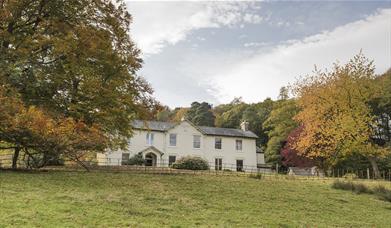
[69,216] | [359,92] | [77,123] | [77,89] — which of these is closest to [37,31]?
[77,89]

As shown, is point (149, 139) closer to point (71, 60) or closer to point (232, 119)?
point (71, 60)

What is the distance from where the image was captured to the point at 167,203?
582 inches

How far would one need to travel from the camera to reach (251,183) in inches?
900

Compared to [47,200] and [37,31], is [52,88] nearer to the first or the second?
[37,31]

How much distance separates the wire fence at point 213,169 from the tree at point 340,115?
241cm

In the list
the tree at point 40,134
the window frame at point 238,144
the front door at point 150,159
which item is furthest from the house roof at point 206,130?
the tree at point 40,134

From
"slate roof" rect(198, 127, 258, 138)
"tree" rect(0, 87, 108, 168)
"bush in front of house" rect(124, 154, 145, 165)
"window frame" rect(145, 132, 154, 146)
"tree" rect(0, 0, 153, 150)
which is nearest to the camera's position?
"tree" rect(0, 87, 108, 168)

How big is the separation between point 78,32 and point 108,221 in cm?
1180

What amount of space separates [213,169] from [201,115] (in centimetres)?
3111

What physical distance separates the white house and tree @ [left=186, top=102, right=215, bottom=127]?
24296mm

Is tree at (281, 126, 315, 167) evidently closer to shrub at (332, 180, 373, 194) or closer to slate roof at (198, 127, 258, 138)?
slate roof at (198, 127, 258, 138)

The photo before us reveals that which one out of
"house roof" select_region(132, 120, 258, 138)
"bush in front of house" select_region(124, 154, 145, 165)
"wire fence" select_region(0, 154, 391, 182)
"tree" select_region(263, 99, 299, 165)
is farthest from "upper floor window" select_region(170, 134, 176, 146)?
"tree" select_region(263, 99, 299, 165)

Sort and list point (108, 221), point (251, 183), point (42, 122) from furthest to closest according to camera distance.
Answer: point (251, 183) < point (42, 122) < point (108, 221)

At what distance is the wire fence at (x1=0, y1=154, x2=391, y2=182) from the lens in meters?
23.7
